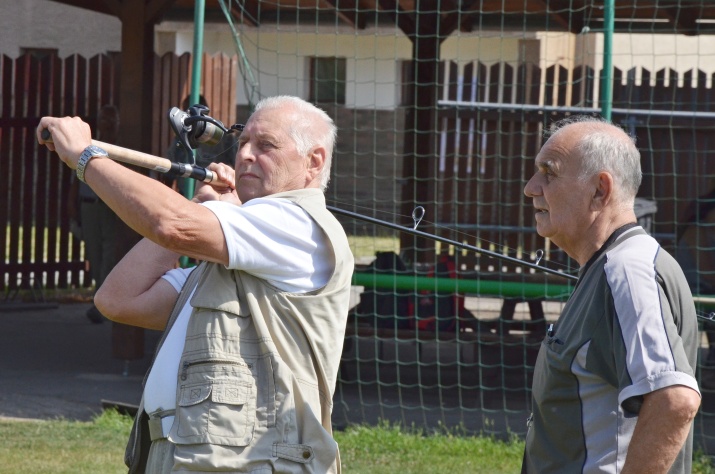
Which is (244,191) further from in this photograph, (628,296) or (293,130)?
(628,296)

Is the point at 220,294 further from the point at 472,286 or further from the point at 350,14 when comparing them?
the point at 350,14

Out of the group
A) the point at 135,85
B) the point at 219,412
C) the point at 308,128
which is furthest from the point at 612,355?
the point at 135,85

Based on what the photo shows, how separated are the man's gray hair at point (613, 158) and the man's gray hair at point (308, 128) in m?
0.73

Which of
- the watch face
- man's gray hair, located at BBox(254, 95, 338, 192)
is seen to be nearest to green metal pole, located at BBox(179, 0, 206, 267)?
man's gray hair, located at BBox(254, 95, 338, 192)

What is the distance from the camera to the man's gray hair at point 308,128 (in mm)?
2994

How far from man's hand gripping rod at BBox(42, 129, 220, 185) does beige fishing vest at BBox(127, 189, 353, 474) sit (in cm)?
35

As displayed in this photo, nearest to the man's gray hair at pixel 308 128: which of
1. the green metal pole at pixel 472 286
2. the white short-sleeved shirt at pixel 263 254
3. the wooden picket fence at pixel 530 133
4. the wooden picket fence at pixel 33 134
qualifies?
the white short-sleeved shirt at pixel 263 254

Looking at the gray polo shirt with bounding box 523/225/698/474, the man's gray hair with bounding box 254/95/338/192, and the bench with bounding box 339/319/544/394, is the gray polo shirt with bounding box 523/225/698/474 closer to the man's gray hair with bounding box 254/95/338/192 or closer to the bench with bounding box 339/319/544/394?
the man's gray hair with bounding box 254/95/338/192

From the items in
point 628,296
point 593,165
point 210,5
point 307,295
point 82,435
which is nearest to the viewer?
point 628,296

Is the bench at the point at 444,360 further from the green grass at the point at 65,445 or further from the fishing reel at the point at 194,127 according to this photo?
the fishing reel at the point at 194,127

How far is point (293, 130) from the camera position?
9.80ft

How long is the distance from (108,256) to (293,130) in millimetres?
6878

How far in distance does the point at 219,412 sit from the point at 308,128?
2.70 ft

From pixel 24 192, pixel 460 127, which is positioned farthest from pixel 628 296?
pixel 24 192
